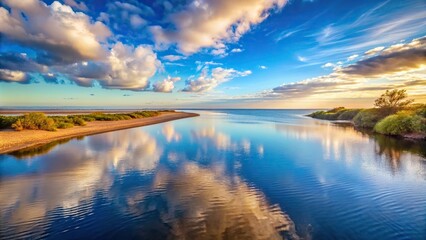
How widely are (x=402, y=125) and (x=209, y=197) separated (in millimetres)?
29209

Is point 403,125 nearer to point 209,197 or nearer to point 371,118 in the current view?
point 371,118

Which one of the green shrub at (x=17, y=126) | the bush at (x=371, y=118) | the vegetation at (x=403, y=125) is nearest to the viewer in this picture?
the green shrub at (x=17, y=126)

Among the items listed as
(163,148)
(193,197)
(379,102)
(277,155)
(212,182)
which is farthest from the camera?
(379,102)

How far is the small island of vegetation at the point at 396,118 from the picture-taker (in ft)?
82.3

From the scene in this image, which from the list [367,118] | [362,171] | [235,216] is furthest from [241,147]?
[367,118]

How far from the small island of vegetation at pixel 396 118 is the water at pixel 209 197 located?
1340cm

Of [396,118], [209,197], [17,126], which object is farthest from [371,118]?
[17,126]

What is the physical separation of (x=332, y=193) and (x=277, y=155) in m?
7.42

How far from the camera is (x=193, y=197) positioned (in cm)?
824

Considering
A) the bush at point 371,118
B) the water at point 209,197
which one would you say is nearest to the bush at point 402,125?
the bush at point 371,118

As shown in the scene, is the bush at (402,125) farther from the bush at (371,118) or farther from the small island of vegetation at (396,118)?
the bush at (371,118)

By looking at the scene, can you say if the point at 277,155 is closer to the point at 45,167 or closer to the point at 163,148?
the point at 163,148

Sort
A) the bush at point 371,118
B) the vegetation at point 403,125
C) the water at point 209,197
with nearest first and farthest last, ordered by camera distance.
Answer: the water at point 209,197, the vegetation at point 403,125, the bush at point 371,118

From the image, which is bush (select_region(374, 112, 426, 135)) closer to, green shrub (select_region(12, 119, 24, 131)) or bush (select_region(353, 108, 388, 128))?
bush (select_region(353, 108, 388, 128))
